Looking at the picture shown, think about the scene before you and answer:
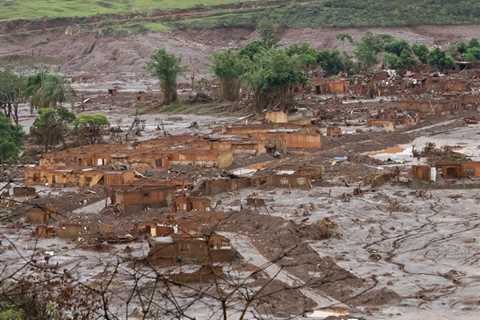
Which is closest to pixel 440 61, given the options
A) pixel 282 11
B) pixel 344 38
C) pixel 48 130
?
pixel 344 38

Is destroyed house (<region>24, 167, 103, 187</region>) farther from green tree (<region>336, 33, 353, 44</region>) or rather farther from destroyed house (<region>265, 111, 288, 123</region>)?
green tree (<region>336, 33, 353, 44</region>)

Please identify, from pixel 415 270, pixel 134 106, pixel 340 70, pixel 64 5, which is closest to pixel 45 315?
pixel 415 270

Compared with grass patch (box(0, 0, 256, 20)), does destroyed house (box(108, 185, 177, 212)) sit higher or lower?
lower

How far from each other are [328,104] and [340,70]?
20705 mm

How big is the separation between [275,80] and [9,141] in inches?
915

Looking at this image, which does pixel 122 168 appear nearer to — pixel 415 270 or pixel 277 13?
pixel 415 270

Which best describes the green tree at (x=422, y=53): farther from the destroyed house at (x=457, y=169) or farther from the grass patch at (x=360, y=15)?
the destroyed house at (x=457, y=169)

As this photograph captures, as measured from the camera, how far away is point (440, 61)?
87.7 meters

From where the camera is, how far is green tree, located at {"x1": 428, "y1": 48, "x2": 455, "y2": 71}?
8756 centimetres

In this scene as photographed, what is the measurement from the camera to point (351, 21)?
12350cm

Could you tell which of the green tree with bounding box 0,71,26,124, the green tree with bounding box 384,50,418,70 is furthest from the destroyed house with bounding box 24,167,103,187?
the green tree with bounding box 384,50,418,70

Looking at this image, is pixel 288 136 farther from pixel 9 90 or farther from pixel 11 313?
pixel 11 313

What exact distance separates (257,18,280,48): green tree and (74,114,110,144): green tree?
151 feet

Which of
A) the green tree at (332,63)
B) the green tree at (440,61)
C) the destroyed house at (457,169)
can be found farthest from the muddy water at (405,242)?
the green tree at (440,61)
